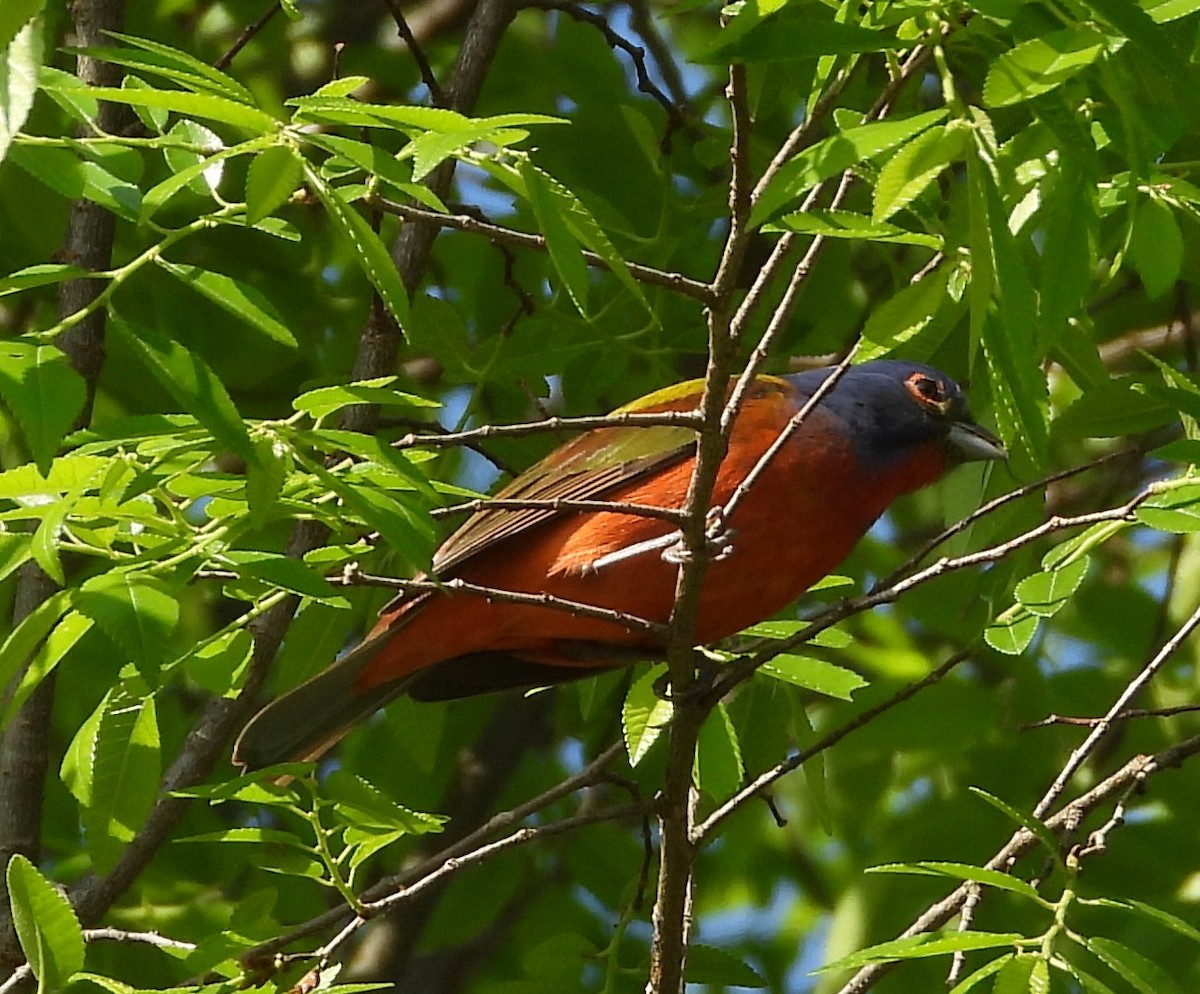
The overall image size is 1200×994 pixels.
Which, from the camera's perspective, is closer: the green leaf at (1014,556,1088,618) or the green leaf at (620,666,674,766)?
the green leaf at (1014,556,1088,618)

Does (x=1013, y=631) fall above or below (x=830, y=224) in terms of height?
below

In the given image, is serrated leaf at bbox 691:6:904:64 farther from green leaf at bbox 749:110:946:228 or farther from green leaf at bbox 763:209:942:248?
green leaf at bbox 763:209:942:248

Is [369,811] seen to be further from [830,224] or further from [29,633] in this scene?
[830,224]

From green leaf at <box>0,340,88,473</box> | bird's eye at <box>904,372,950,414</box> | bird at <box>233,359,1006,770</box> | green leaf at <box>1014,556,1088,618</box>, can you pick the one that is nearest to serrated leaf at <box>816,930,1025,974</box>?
green leaf at <box>1014,556,1088,618</box>

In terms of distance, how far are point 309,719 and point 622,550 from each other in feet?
3.07

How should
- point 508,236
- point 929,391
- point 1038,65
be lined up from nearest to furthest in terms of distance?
point 1038,65, point 508,236, point 929,391

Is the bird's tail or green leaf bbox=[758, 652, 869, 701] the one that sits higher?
green leaf bbox=[758, 652, 869, 701]

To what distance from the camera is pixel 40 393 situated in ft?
7.99

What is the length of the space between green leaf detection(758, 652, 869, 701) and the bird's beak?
1012 mm

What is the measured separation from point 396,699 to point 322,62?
251 centimetres

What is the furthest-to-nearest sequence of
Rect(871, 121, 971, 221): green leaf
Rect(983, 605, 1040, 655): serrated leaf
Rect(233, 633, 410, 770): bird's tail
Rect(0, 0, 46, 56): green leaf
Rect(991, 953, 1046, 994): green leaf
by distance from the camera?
1. Rect(233, 633, 410, 770): bird's tail
2. Rect(983, 605, 1040, 655): serrated leaf
3. Rect(991, 953, 1046, 994): green leaf
4. Rect(871, 121, 971, 221): green leaf
5. Rect(0, 0, 46, 56): green leaf

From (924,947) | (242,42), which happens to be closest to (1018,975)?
(924,947)

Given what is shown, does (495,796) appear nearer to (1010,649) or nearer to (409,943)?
(409,943)

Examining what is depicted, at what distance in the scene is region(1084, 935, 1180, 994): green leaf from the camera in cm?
269
